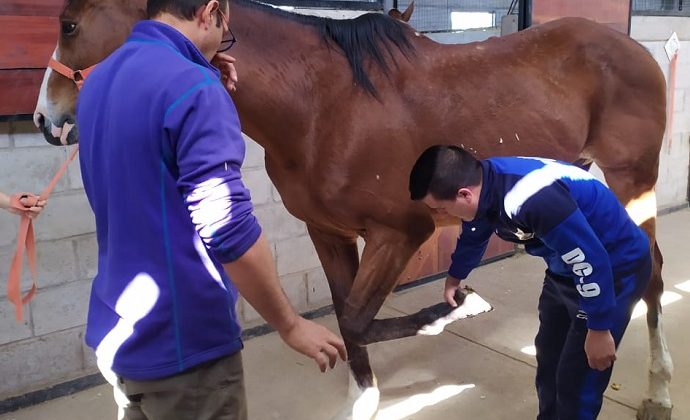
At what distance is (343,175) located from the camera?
75.9 inches

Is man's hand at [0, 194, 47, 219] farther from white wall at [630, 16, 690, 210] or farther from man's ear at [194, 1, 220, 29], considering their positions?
white wall at [630, 16, 690, 210]

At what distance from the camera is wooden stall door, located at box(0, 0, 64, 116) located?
2254mm

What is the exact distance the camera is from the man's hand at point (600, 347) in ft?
5.01

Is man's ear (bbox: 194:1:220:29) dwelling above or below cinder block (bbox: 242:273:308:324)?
above

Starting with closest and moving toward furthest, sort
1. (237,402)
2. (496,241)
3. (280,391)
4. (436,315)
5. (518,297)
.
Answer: (237,402), (436,315), (280,391), (518,297), (496,241)

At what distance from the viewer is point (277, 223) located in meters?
3.19

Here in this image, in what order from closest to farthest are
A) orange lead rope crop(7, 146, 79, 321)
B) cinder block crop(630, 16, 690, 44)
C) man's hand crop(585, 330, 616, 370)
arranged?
orange lead rope crop(7, 146, 79, 321) < man's hand crop(585, 330, 616, 370) < cinder block crop(630, 16, 690, 44)

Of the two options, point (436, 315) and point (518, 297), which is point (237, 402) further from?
point (518, 297)

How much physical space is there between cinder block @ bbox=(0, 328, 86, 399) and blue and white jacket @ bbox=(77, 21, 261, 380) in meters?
1.54

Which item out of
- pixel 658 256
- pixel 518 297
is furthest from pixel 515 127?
pixel 518 297

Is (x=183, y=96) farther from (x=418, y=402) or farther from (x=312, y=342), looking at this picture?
(x=418, y=402)

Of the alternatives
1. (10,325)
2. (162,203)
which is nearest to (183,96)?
(162,203)

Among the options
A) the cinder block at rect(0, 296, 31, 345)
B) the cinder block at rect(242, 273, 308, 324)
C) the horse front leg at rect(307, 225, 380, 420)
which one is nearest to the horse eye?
the horse front leg at rect(307, 225, 380, 420)

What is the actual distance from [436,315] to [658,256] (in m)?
1.11
